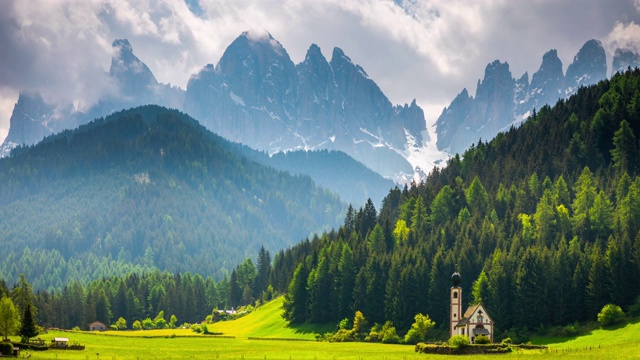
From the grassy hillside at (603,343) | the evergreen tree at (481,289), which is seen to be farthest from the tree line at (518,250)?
the grassy hillside at (603,343)

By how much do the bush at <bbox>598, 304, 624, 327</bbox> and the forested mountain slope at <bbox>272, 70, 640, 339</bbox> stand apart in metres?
6.03

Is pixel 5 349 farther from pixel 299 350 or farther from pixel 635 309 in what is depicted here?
pixel 635 309

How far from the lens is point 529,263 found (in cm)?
14212

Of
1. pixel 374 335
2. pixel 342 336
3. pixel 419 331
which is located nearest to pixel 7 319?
pixel 342 336

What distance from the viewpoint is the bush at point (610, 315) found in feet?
412

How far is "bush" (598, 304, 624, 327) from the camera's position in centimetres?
12556

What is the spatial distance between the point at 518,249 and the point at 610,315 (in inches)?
1120

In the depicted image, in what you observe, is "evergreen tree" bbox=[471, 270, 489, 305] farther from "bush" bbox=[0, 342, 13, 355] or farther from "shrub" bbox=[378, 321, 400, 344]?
"bush" bbox=[0, 342, 13, 355]

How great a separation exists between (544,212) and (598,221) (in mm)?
9960

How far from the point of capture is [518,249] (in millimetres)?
152125

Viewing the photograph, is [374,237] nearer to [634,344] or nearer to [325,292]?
[325,292]

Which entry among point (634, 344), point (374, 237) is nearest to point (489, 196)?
point (374, 237)

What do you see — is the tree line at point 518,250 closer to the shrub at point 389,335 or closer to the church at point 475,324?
the shrub at point 389,335

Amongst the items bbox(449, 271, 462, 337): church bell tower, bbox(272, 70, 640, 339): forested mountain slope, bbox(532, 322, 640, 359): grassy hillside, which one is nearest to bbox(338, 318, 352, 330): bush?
bbox(272, 70, 640, 339): forested mountain slope
